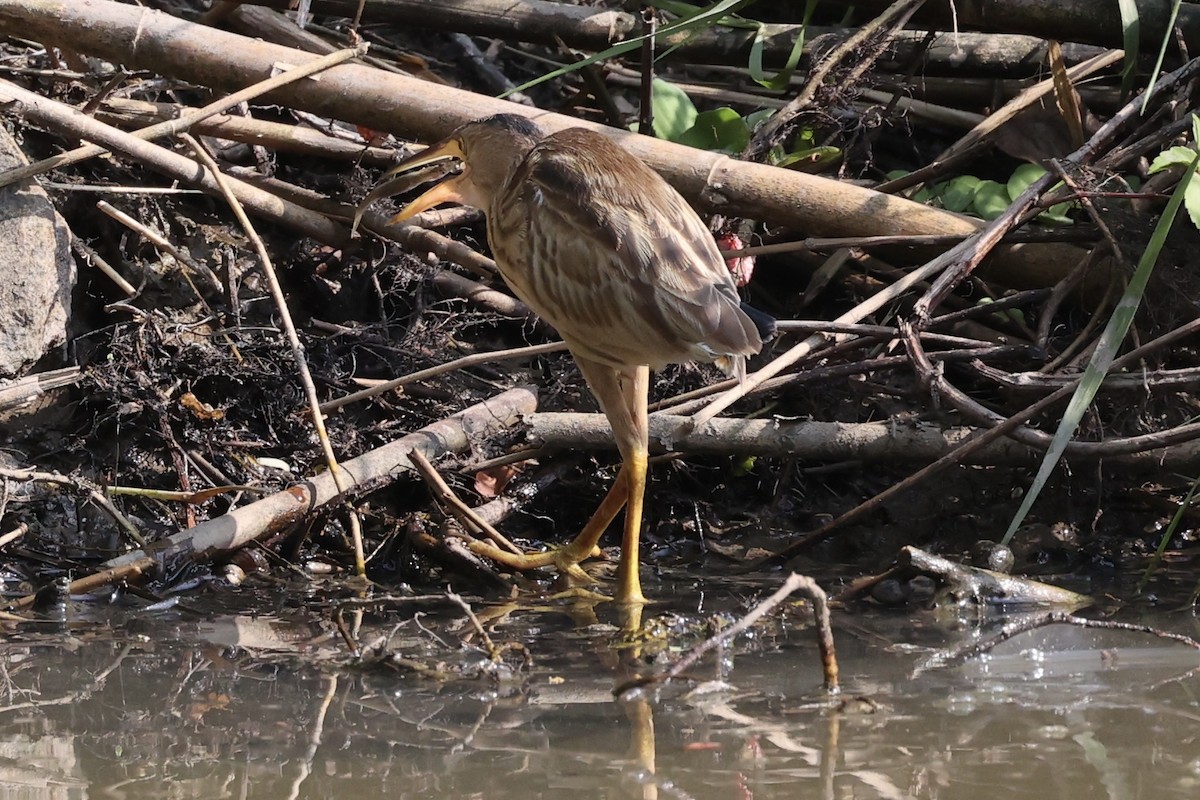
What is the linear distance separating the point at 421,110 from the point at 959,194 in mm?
1941

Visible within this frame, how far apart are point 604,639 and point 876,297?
1.52 metres

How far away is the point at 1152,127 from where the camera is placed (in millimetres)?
4473

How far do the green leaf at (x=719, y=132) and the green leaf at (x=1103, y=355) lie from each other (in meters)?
1.58

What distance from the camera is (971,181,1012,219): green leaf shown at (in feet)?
14.8

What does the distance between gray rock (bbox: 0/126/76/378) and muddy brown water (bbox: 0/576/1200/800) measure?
1.07 m

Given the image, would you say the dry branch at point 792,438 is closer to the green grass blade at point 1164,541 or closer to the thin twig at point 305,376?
the green grass blade at point 1164,541

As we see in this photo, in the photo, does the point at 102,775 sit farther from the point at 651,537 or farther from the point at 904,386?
the point at 904,386

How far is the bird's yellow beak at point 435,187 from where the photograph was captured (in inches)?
169

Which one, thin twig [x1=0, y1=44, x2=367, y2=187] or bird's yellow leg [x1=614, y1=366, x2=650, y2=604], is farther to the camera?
thin twig [x1=0, y1=44, x2=367, y2=187]

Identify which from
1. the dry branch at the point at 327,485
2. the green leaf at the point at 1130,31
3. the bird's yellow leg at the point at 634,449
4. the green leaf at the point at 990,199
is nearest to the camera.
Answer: the dry branch at the point at 327,485

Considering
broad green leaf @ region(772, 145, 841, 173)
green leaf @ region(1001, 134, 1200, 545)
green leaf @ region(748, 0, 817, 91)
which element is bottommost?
green leaf @ region(1001, 134, 1200, 545)

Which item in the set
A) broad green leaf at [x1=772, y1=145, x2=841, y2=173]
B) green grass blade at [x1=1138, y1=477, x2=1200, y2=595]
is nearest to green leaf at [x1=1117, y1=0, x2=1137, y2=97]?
broad green leaf at [x1=772, y1=145, x2=841, y2=173]

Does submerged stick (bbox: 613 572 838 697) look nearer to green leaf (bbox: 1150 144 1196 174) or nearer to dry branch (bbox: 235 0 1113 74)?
green leaf (bbox: 1150 144 1196 174)

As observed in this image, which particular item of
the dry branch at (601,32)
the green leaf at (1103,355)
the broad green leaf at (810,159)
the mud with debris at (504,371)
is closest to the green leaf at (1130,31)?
the mud with debris at (504,371)
